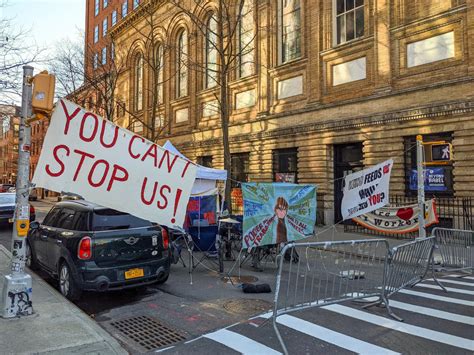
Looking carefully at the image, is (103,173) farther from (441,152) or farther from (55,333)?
(441,152)

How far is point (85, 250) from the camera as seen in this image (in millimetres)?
6406

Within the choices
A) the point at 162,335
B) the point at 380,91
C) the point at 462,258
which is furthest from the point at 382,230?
the point at 162,335

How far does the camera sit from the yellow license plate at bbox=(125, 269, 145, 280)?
665 centimetres

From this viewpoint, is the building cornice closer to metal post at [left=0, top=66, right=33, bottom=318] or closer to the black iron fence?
the black iron fence

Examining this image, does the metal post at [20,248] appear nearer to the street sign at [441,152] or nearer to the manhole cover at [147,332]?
the manhole cover at [147,332]

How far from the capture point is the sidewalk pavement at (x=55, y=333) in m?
4.43

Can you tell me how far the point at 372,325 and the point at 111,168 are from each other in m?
4.09

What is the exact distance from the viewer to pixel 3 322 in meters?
5.24

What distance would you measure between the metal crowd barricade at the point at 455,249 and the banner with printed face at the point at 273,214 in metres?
2.98

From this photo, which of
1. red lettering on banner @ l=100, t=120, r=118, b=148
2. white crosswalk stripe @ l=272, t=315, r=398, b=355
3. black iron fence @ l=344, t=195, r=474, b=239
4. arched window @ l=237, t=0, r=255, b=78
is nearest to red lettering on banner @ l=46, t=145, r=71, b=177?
red lettering on banner @ l=100, t=120, r=118, b=148

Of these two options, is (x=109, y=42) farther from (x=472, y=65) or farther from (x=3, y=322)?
(x=3, y=322)

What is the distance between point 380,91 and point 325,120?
9.45 ft

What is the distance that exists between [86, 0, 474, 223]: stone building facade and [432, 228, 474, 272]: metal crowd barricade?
5.29 metres

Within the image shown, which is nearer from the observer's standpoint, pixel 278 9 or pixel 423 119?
pixel 423 119
